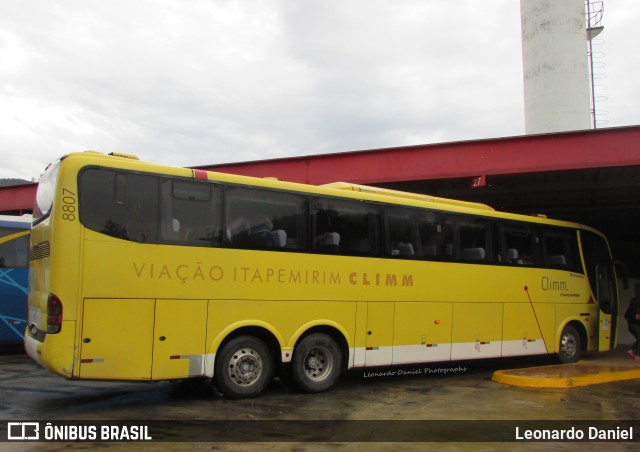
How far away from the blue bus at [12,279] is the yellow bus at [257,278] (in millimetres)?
5524

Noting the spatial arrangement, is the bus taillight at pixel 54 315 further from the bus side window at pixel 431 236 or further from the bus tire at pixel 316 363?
the bus side window at pixel 431 236

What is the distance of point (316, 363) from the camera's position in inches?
351

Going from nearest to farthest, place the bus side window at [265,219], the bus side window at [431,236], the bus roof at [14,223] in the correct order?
the bus side window at [265,219] → the bus side window at [431,236] → the bus roof at [14,223]

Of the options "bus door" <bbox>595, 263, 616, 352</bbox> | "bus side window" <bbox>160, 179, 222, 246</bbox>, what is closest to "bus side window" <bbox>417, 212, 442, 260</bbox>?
"bus side window" <bbox>160, 179, 222, 246</bbox>

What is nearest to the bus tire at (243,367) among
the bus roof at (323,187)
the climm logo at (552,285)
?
the bus roof at (323,187)

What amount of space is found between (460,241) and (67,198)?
6.96 metres

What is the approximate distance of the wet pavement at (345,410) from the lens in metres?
6.14

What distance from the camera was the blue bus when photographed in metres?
12.6

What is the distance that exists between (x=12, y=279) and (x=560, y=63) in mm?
26404

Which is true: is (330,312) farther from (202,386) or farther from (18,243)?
(18,243)

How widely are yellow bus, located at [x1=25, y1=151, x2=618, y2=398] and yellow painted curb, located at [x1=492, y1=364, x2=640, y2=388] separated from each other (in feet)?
2.61

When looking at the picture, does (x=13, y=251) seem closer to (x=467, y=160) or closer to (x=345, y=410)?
(x=345, y=410)

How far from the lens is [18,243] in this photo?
12.8 meters

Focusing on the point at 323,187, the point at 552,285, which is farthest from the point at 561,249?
the point at 323,187
